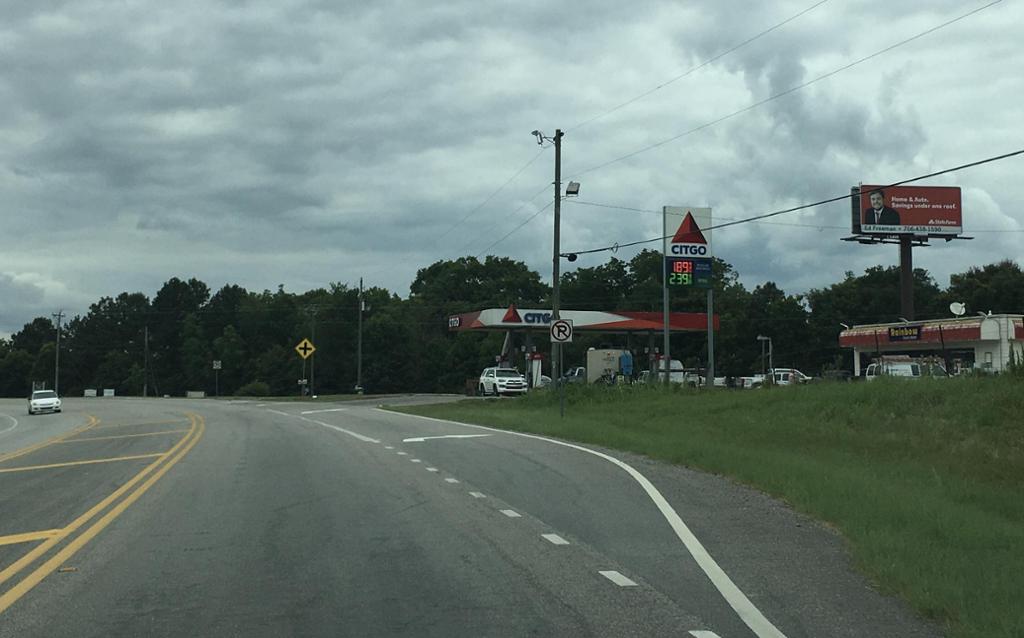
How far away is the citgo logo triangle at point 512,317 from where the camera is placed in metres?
59.8

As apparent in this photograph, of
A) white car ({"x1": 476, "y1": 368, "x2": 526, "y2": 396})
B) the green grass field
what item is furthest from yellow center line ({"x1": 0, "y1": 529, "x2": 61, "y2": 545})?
white car ({"x1": 476, "y1": 368, "x2": 526, "y2": 396})

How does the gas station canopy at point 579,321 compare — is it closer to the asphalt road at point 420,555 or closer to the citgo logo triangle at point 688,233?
the citgo logo triangle at point 688,233

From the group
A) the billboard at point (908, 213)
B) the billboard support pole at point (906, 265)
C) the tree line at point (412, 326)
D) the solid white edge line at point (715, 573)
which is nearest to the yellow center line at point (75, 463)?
the solid white edge line at point (715, 573)

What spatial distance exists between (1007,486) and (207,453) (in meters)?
15.4

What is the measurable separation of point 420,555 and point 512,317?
50.7m

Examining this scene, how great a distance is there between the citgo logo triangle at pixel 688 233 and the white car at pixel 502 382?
1536 cm

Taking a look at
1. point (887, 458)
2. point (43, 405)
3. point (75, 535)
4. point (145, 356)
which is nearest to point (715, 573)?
point (75, 535)

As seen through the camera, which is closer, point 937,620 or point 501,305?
point 937,620

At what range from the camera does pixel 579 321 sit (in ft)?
211

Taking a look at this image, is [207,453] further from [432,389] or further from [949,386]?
[432,389]

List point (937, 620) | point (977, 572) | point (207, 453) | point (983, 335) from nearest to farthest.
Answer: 1. point (937, 620)
2. point (977, 572)
3. point (207, 453)
4. point (983, 335)

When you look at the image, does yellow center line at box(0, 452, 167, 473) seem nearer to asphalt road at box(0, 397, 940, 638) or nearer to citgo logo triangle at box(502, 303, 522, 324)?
asphalt road at box(0, 397, 940, 638)

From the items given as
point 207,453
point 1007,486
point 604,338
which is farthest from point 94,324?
point 1007,486

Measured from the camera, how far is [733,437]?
24391 millimetres
